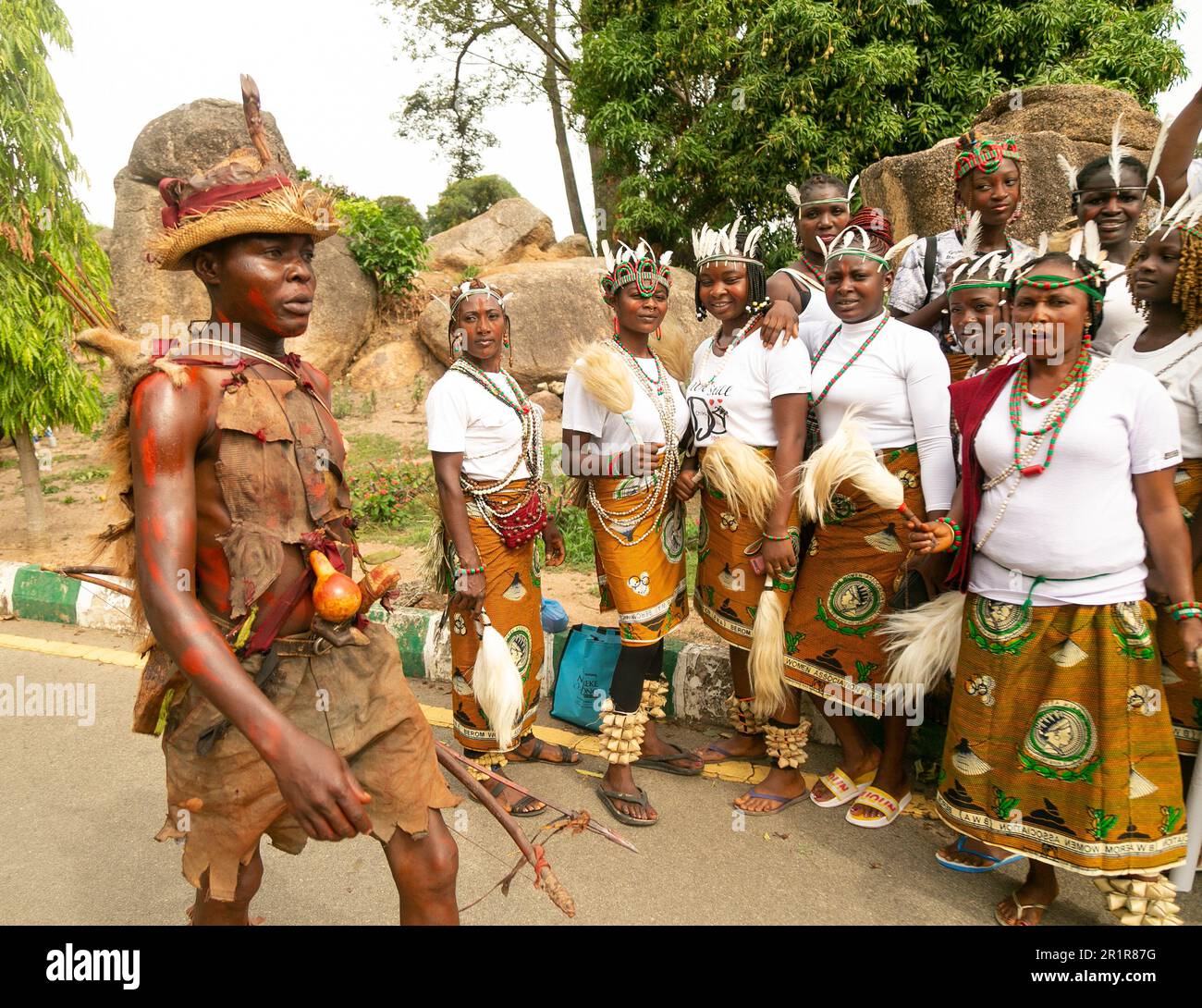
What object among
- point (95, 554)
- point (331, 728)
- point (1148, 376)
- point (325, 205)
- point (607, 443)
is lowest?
point (331, 728)

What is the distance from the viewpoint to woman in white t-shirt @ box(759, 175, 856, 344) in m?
4.08

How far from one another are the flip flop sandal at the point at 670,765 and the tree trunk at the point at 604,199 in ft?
→ 36.3

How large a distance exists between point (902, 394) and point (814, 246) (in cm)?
128

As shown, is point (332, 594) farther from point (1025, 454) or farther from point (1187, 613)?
point (1187, 613)

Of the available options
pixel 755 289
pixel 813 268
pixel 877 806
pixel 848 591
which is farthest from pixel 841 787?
pixel 813 268

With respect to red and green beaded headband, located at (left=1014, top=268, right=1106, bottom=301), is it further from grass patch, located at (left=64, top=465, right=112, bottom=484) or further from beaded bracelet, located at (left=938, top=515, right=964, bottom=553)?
grass patch, located at (left=64, top=465, right=112, bottom=484)

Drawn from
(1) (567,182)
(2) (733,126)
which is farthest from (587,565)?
(1) (567,182)

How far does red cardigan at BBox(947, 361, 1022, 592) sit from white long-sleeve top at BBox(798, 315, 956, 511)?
204mm

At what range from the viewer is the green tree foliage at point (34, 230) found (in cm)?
616

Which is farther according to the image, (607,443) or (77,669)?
(77,669)

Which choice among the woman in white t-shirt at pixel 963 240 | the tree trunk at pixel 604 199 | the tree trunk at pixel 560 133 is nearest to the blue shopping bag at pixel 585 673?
the woman in white t-shirt at pixel 963 240
